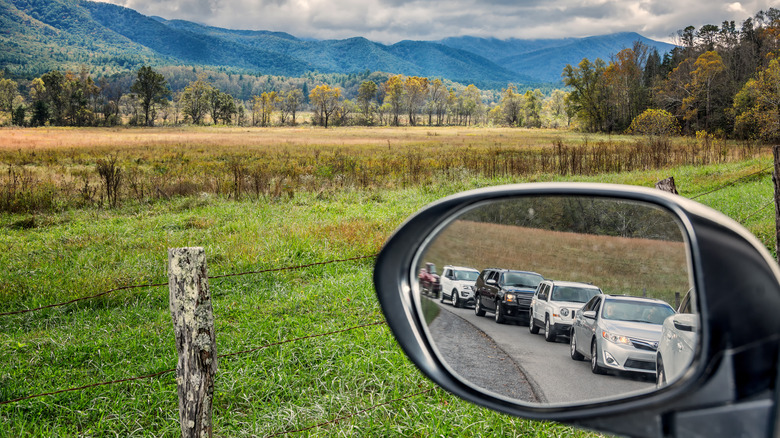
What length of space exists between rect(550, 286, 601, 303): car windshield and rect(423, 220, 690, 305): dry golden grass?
0.06ft

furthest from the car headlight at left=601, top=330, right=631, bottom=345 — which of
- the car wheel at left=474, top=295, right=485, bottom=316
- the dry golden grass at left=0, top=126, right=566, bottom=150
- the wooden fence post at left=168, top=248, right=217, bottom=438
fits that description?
the dry golden grass at left=0, top=126, right=566, bottom=150

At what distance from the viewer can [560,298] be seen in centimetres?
93

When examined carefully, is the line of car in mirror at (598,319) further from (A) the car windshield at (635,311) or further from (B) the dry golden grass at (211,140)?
(B) the dry golden grass at (211,140)

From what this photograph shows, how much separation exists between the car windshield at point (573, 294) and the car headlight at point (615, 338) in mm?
74

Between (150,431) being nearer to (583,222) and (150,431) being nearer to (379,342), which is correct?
(379,342)

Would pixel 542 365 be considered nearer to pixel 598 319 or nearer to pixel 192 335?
pixel 598 319

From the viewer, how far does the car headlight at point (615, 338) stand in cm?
86

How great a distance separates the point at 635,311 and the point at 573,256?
0.16 m

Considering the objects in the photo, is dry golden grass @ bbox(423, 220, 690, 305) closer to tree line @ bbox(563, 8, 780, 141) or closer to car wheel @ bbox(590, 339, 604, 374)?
car wheel @ bbox(590, 339, 604, 374)

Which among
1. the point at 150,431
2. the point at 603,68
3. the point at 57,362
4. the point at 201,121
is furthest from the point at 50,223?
the point at 201,121

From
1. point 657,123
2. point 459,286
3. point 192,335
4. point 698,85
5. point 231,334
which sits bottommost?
point 231,334

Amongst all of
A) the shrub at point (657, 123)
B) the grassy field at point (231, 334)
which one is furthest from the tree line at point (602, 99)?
the grassy field at point (231, 334)

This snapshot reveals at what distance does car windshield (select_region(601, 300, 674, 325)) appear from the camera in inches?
32.7

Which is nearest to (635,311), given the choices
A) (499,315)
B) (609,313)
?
(609,313)
